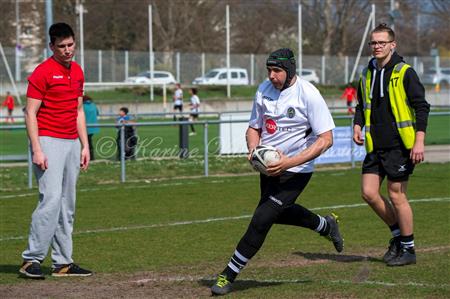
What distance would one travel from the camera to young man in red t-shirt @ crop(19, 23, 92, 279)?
8.80 m

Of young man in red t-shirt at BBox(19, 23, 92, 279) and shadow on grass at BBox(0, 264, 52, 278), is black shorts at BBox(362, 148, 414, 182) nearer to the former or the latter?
young man in red t-shirt at BBox(19, 23, 92, 279)

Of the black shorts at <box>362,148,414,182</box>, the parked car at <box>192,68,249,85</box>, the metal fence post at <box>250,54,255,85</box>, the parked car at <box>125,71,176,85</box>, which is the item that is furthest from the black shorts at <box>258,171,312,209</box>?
the metal fence post at <box>250,54,255,85</box>

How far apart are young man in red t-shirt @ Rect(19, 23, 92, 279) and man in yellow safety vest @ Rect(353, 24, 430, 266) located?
257 centimetres

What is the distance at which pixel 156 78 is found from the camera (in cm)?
5722

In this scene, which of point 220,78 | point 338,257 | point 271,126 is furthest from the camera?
point 220,78

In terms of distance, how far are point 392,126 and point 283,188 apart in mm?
1493

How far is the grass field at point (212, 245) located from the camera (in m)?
8.22

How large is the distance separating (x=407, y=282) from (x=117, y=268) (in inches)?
109

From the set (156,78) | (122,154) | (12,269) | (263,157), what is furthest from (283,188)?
(156,78)

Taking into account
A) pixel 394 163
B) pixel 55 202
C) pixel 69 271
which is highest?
pixel 394 163

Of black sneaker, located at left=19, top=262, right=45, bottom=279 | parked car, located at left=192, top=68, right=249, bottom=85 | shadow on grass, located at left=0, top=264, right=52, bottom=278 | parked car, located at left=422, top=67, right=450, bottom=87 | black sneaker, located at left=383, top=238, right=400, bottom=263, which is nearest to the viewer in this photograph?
black sneaker, located at left=19, top=262, right=45, bottom=279

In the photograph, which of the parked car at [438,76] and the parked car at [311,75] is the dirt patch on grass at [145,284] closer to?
the parked car at [311,75]

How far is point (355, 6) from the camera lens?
7788 centimetres

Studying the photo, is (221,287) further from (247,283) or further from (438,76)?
(438,76)
